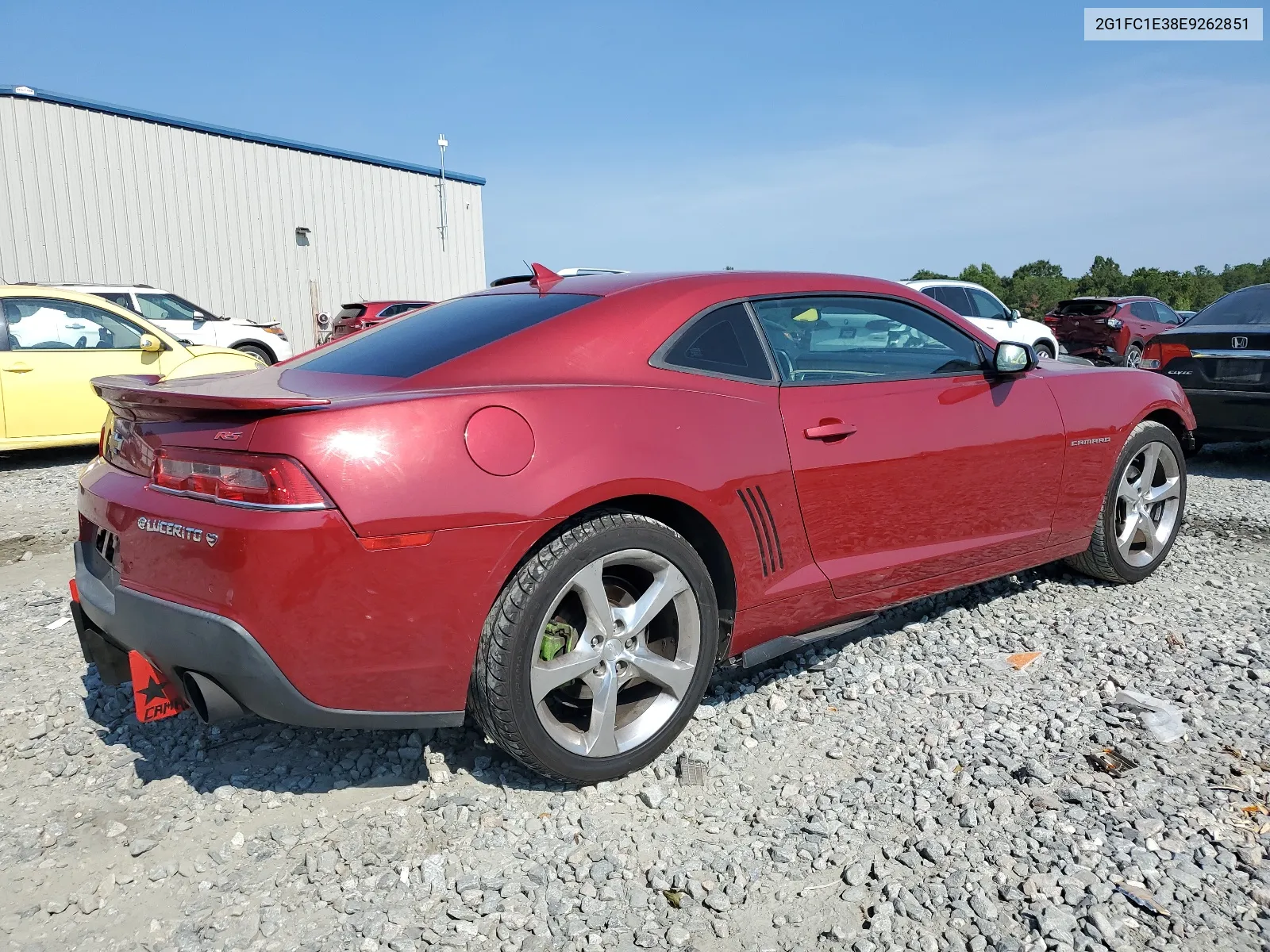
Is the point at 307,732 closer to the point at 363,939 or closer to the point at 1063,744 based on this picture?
the point at 363,939

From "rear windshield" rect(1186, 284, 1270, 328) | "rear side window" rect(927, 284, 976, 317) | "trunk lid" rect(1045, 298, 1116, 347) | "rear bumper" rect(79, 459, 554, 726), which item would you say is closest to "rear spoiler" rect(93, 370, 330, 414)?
"rear bumper" rect(79, 459, 554, 726)

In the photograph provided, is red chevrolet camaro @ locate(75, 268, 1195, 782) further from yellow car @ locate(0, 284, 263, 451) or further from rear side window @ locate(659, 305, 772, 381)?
yellow car @ locate(0, 284, 263, 451)

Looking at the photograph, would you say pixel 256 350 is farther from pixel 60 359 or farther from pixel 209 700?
pixel 209 700

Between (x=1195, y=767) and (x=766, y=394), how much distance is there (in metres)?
1.65

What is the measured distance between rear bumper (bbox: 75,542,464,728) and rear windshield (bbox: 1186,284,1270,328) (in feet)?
24.8

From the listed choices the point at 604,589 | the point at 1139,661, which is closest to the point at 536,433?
the point at 604,589

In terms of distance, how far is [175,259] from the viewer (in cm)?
1961

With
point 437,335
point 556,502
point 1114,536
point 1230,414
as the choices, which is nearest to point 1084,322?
point 1230,414

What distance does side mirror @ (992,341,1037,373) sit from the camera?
3.61m

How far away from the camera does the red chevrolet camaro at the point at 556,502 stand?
2.22 meters

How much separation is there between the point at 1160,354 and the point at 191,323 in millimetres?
11604

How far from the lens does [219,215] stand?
66.5 ft

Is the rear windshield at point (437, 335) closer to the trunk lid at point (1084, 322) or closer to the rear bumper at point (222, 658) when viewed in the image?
the rear bumper at point (222, 658)

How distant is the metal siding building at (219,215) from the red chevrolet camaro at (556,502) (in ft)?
58.8
